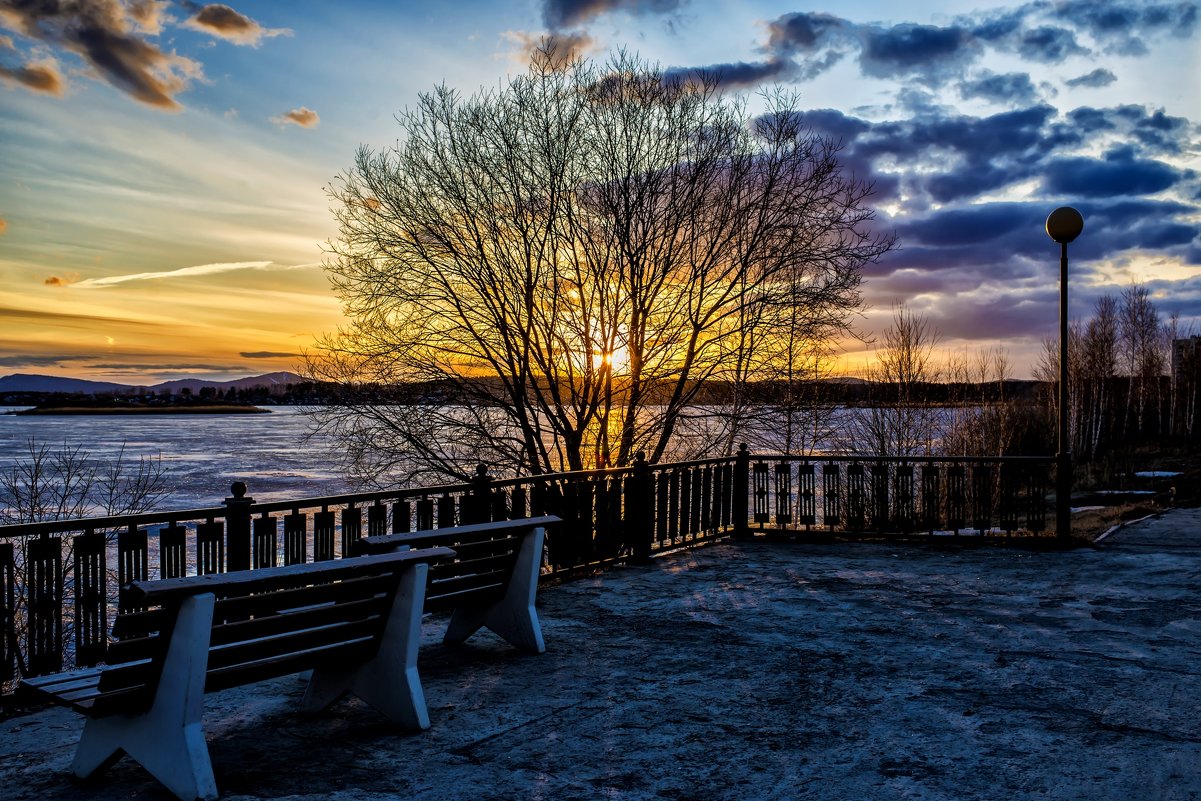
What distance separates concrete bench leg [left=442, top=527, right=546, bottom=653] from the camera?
20.9 feet

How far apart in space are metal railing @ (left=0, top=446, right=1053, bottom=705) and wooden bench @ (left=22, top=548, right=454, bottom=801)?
0.38 m

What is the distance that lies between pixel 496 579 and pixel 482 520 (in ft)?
6.46

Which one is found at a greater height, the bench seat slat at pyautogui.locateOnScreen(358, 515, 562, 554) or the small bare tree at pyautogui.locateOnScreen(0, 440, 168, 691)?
the bench seat slat at pyautogui.locateOnScreen(358, 515, 562, 554)

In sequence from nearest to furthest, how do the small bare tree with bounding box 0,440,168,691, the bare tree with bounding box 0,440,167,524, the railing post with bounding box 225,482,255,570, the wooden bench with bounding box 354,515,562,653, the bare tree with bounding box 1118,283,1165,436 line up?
the wooden bench with bounding box 354,515,562,653 → the railing post with bounding box 225,482,255,570 → the small bare tree with bounding box 0,440,168,691 → the bare tree with bounding box 0,440,167,524 → the bare tree with bounding box 1118,283,1165,436

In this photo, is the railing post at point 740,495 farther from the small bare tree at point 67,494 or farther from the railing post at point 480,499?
the small bare tree at point 67,494

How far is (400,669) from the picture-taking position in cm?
482

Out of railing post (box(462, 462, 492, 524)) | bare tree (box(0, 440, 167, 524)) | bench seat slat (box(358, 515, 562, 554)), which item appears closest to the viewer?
bench seat slat (box(358, 515, 562, 554))

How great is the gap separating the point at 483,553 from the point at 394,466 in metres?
11.7

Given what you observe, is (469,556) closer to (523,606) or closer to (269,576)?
(523,606)

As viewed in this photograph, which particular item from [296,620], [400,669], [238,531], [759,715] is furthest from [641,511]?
[296,620]

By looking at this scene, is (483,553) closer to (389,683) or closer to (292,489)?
(389,683)

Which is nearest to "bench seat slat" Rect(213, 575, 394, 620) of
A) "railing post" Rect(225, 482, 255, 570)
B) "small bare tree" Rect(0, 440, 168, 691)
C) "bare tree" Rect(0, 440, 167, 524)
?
"railing post" Rect(225, 482, 255, 570)

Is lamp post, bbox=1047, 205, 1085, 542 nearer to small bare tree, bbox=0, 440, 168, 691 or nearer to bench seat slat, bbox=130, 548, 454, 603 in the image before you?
bench seat slat, bbox=130, 548, 454, 603

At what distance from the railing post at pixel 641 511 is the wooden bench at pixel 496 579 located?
415cm
